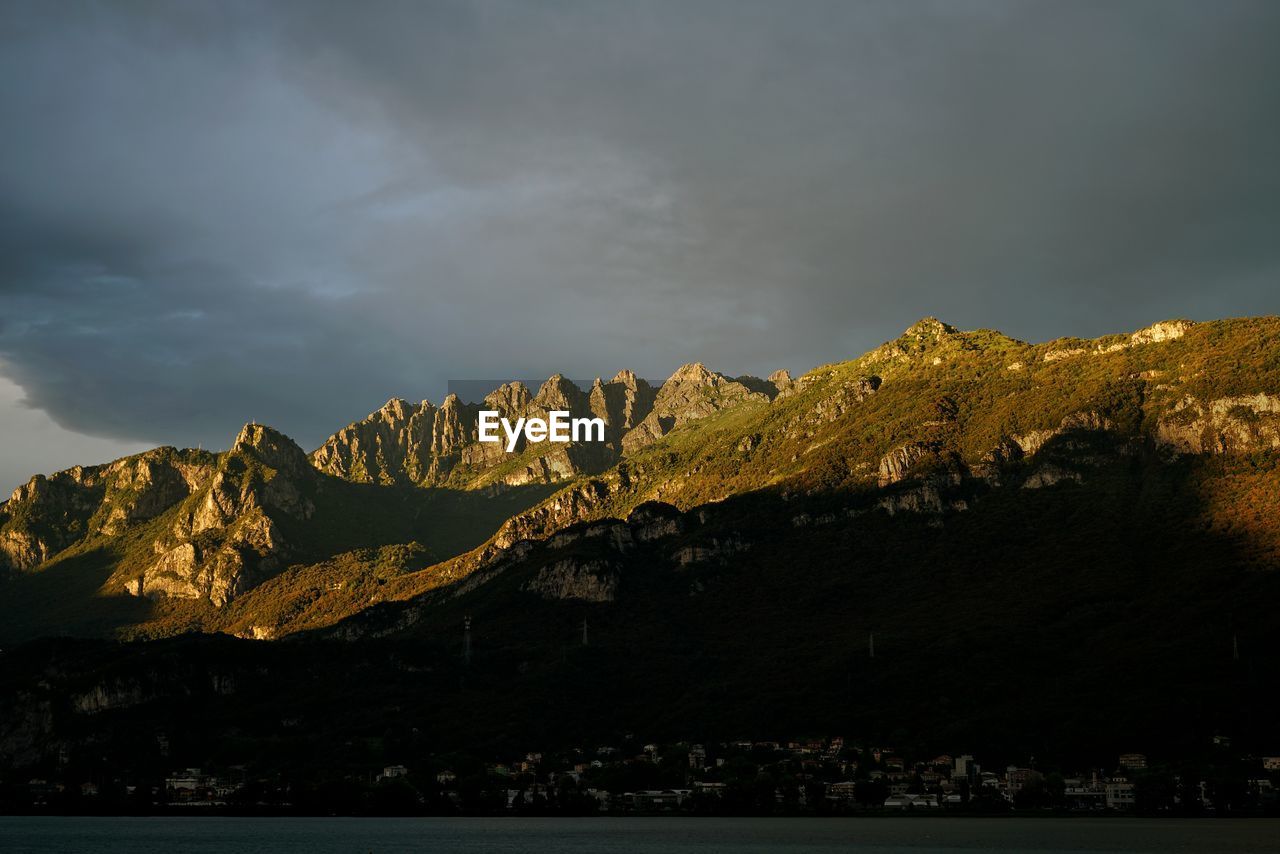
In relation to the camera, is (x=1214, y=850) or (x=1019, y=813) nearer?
(x=1214, y=850)

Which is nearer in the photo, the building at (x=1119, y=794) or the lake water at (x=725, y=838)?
the lake water at (x=725, y=838)

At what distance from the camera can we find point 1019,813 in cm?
19638

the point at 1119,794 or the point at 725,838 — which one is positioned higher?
the point at 1119,794

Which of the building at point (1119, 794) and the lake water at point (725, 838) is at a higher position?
the building at point (1119, 794)

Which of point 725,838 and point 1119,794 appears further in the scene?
point 1119,794

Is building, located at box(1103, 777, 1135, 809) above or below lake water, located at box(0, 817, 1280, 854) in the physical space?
above

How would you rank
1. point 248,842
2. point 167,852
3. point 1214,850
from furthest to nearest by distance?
point 248,842 < point 167,852 < point 1214,850

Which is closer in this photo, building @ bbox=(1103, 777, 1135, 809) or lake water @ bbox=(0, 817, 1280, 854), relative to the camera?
lake water @ bbox=(0, 817, 1280, 854)

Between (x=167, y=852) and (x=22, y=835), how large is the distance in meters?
38.9

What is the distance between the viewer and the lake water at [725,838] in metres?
157

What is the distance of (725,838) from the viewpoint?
175625 millimetres

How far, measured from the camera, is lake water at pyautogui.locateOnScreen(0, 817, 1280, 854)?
157 metres

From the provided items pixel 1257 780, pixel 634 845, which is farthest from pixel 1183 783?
pixel 634 845

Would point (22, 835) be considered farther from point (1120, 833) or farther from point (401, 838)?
point (1120, 833)
